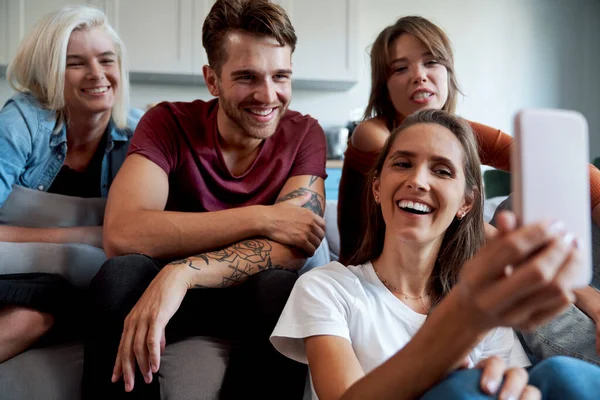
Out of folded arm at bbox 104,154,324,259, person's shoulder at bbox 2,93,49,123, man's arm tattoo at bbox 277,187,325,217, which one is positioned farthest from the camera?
person's shoulder at bbox 2,93,49,123

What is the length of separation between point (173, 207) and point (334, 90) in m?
2.98

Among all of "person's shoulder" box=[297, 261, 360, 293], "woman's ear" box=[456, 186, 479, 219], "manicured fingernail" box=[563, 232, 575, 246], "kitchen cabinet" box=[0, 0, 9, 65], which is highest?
"kitchen cabinet" box=[0, 0, 9, 65]

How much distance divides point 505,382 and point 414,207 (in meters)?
0.45

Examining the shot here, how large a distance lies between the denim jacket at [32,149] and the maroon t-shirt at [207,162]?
30 centimetres

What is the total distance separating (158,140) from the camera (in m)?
1.56

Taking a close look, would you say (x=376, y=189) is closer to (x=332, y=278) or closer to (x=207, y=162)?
(x=332, y=278)

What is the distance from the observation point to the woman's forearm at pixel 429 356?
2.05 ft

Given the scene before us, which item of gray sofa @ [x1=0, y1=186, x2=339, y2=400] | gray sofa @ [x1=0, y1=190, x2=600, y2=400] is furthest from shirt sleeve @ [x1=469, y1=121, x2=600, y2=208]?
gray sofa @ [x1=0, y1=186, x2=339, y2=400]

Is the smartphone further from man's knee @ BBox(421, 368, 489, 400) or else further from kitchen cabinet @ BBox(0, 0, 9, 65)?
kitchen cabinet @ BBox(0, 0, 9, 65)

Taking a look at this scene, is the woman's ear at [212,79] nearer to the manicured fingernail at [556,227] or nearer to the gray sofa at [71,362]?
the gray sofa at [71,362]

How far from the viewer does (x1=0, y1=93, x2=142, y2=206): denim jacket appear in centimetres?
165

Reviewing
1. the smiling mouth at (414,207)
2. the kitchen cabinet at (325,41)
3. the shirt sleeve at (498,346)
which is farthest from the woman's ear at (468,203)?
the kitchen cabinet at (325,41)

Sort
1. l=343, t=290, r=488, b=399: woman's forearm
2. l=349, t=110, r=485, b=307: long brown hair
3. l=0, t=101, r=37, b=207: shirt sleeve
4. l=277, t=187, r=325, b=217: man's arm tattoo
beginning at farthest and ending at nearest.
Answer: l=0, t=101, r=37, b=207: shirt sleeve → l=277, t=187, r=325, b=217: man's arm tattoo → l=349, t=110, r=485, b=307: long brown hair → l=343, t=290, r=488, b=399: woman's forearm

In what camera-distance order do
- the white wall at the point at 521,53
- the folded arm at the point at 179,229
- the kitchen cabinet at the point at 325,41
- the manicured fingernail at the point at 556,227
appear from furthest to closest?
the white wall at the point at 521,53, the kitchen cabinet at the point at 325,41, the folded arm at the point at 179,229, the manicured fingernail at the point at 556,227
